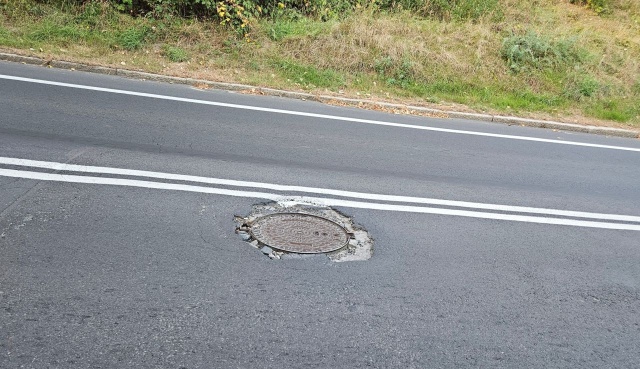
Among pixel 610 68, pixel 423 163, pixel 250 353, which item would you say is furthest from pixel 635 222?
pixel 610 68

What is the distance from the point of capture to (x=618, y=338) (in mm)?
4527

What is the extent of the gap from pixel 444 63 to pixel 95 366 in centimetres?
1068

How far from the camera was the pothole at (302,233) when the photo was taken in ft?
16.9

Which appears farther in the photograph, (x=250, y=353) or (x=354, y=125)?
(x=354, y=125)

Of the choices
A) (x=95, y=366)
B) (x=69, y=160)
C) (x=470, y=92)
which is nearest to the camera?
(x=95, y=366)

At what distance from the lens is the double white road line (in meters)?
5.89

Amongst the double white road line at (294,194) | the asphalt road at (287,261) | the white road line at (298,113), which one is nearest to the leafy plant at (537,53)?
the white road line at (298,113)

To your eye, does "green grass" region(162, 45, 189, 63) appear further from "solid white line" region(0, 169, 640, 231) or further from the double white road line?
"solid white line" region(0, 169, 640, 231)

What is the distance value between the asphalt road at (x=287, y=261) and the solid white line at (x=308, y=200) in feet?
0.16

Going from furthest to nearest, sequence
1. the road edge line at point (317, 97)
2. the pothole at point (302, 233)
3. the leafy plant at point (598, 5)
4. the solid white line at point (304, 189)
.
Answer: the leafy plant at point (598, 5) → the road edge line at point (317, 97) → the solid white line at point (304, 189) → the pothole at point (302, 233)

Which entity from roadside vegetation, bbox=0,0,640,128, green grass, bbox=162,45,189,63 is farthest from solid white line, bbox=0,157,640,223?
green grass, bbox=162,45,189,63

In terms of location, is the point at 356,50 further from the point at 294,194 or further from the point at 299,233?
the point at 299,233

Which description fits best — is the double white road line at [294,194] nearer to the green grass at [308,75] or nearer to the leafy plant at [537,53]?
the green grass at [308,75]

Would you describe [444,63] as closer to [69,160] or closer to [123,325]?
[69,160]
